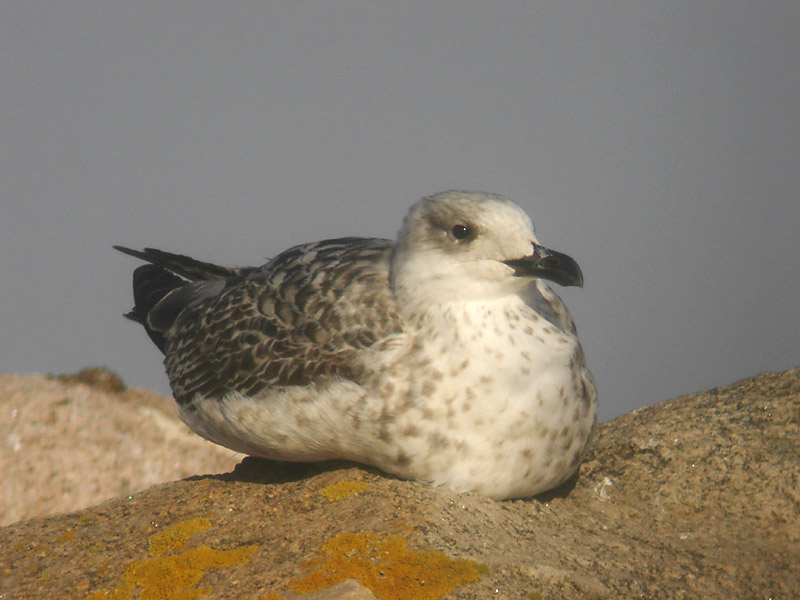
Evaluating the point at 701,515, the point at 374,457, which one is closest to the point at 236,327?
the point at 374,457

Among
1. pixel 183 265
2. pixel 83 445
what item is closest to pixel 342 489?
pixel 183 265

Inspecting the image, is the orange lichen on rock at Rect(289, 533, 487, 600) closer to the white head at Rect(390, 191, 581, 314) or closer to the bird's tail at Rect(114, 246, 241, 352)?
the white head at Rect(390, 191, 581, 314)

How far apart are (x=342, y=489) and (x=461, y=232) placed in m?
1.77

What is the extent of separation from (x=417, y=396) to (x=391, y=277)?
2.95ft

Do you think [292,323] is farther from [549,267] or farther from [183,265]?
[183,265]

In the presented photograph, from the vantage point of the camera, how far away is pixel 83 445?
10.1 m

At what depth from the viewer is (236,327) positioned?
6324 mm

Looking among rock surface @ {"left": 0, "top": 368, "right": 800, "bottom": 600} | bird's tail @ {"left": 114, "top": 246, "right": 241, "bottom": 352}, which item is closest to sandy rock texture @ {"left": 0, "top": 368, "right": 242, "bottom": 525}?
bird's tail @ {"left": 114, "top": 246, "right": 241, "bottom": 352}

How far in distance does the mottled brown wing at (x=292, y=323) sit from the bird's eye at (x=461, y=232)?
602 millimetres

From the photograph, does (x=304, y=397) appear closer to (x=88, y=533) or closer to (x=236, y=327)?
(x=236, y=327)

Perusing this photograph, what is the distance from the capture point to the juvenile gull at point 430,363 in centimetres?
531

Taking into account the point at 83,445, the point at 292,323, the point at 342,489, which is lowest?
the point at 83,445

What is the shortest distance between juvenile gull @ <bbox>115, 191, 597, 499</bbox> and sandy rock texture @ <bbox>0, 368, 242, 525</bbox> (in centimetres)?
428

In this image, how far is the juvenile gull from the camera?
5312 mm
